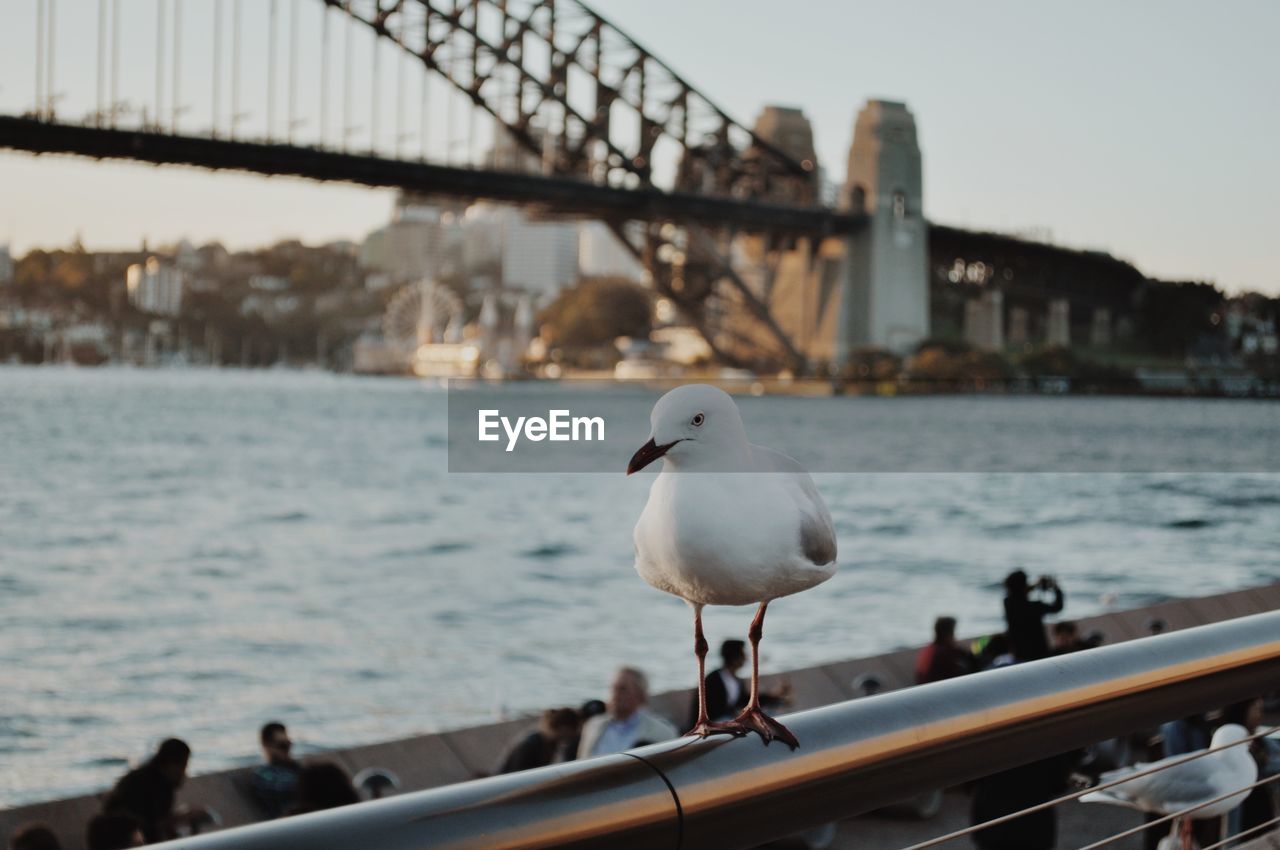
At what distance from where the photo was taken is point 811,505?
25.1 inches

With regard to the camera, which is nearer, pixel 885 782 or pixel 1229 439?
pixel 885 782

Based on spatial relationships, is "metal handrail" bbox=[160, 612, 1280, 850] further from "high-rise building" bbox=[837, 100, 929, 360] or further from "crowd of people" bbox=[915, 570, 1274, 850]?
"high-rise building" bbox=[837, 100, 929, 360]

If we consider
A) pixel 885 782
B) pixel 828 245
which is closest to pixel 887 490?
pixel 828 245

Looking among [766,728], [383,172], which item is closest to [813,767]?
[766,728]

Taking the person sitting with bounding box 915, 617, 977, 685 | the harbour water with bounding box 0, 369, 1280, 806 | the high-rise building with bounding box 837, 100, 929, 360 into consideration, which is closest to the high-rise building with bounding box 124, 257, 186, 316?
the harbour water with bounding box 0, 369, 1280, 806

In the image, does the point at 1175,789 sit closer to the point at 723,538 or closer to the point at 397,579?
the point at 723,538

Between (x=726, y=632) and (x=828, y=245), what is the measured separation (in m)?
29.1

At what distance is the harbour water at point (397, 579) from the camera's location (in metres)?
10.9

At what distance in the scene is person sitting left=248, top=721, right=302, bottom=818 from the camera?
3.78m

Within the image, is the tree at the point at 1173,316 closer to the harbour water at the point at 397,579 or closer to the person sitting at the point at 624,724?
the harbour water at the point at 397,579

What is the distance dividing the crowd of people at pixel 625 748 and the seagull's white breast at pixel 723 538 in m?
1.69

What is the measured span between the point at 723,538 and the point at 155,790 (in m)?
3.06

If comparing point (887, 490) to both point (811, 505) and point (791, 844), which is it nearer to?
point (791, 844)

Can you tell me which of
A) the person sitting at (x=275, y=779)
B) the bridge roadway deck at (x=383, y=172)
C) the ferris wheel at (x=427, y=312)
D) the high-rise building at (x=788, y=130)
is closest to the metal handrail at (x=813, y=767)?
the person sitting at (x=275, y=779)
